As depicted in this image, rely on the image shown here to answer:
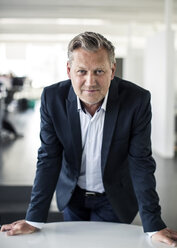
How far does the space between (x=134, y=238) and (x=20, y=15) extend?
253 inches

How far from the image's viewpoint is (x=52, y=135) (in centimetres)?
172

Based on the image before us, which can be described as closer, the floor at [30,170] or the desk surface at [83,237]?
the desk surface at [83,237]

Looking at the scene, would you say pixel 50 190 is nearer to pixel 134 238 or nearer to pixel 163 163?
pixel 134 238

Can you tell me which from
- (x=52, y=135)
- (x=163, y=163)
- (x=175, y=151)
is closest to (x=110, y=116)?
(x=52, y=135)

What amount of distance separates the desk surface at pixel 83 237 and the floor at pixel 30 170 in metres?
2.33

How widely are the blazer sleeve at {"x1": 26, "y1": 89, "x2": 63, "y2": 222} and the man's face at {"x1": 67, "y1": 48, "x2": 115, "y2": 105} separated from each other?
11.7 inches

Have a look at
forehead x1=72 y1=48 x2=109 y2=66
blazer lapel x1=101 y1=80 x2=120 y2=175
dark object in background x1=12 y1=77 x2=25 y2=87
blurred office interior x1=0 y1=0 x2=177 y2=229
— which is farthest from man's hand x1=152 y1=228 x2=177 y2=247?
dark object in background x1=12 y1=77 x2=25 y2=87

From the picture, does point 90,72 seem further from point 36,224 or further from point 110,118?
point 36,224

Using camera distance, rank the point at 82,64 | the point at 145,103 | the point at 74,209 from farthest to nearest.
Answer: the point at 74,209, the point at 145,103, the point at 82,64

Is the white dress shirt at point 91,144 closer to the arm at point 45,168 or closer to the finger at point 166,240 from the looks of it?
the arm at point 45,168

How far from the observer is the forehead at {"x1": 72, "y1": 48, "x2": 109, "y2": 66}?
141 cm

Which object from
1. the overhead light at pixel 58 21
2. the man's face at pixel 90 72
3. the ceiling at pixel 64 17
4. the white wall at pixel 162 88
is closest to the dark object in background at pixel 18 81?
the ceiling at pixel 64 17

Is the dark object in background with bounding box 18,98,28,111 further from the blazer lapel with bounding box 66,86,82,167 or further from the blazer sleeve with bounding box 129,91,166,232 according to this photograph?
the blazer sleeve with bounding box 129,91,166,232

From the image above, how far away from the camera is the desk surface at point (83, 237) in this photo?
4.60ft
